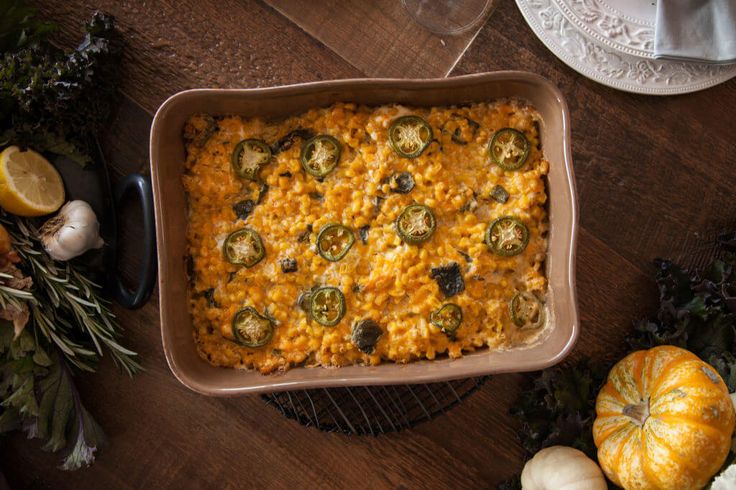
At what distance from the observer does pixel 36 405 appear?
111 inches

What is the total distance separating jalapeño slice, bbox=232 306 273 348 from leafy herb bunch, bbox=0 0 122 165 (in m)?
0.96

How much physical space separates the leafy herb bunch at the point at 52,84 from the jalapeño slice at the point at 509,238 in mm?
1686

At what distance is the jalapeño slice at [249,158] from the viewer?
106 inches

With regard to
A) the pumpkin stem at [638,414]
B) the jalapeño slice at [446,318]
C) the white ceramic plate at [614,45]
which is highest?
the white ceramic plate at [614,45]

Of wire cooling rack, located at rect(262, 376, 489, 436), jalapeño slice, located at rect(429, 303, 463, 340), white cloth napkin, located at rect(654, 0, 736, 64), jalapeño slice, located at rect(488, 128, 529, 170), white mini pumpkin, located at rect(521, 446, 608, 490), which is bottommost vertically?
wire cooling rack, located at rect(262, 376, 489, 436)

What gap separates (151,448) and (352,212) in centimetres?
148

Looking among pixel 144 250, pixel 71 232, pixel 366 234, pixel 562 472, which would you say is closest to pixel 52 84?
pixel 71 232

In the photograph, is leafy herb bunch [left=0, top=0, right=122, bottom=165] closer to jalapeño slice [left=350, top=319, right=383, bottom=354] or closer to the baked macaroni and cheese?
the baked macaroni and cheese

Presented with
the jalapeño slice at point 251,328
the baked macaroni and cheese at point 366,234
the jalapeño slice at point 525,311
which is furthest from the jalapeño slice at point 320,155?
the jalapeño slice at point 525,311

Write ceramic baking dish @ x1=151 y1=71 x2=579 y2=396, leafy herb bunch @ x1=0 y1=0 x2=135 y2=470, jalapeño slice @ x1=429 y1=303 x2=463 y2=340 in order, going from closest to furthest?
ceramic baking dish @ x1=151 y1=71 x2=579 y2=396 → jalapeño slice @ x1=429 y1=303 x2=463 y2=340 → leafy herb bunch @ x1=0 y1=0 x2=135 y2=470

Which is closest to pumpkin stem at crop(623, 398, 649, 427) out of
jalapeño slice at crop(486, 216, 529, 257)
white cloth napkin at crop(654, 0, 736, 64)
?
jalapeño slice at crop(486, 216, 529, 257)

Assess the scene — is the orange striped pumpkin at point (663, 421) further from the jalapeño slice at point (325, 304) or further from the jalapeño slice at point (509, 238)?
the jalapeño slice at point (325, 304)

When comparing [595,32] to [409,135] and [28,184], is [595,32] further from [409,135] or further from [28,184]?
[28,184]

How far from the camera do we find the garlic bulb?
273 centimetres
